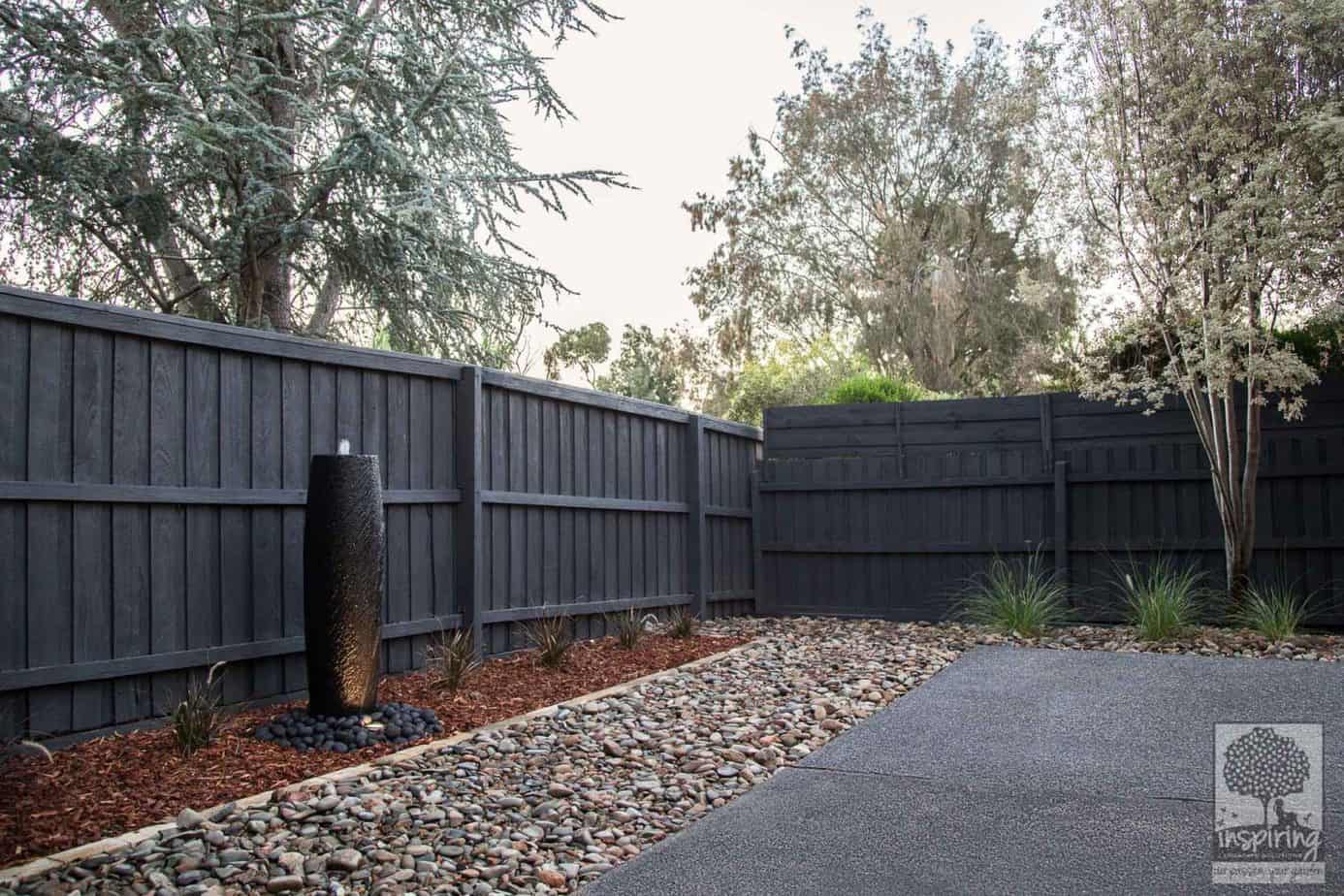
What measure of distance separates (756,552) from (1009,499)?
2.21 meters

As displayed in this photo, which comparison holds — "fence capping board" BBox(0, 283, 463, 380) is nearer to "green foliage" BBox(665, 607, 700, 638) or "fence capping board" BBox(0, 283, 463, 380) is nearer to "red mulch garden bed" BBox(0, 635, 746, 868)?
"red mulch garden bed" BBox(0, 635, 746, 868)

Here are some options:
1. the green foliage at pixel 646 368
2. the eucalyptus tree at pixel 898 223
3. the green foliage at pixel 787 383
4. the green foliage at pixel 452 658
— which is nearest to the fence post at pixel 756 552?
the green foliage at pixel 452 658

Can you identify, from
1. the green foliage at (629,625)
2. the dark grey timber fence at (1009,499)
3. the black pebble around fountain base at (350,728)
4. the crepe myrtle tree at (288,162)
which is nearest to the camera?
the black pebble around fountain base at (350,728)

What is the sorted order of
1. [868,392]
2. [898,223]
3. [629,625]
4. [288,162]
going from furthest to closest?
[898,223] → [868,392] → [288,162] → [629,625]

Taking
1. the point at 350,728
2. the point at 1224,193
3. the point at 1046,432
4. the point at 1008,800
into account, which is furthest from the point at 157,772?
the point at 1224,193

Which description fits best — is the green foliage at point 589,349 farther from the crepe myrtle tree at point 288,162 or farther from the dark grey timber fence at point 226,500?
A: the dark grey timber fence at point 226,500

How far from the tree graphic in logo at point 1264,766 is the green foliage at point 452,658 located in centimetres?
327

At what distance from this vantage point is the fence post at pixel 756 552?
8.89 metres

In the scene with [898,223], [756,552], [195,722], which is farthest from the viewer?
[898,223]

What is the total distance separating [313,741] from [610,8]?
798 cm

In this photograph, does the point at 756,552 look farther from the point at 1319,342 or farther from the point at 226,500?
the point at 226,500

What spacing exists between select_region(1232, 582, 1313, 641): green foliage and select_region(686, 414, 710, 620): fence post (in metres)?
3.86

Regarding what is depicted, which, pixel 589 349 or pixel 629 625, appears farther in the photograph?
pixel 589 349

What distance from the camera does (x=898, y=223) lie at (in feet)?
64.0
